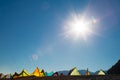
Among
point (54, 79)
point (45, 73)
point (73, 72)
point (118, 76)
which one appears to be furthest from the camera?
point (45, 73)

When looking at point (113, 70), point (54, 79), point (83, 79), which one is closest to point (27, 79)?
point (54, 79)

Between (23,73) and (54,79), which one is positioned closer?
(54,79)

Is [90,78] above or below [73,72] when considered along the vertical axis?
below

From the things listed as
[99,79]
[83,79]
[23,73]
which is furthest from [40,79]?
[23,73]

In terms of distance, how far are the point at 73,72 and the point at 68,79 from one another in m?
12.9

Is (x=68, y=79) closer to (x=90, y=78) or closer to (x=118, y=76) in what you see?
(x=90, y=78)

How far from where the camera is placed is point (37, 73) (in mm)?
29641

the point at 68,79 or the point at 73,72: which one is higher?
the point at 73,72

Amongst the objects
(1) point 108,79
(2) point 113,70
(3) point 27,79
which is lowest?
(1) point 108,79

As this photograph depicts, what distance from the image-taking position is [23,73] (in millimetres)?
30328

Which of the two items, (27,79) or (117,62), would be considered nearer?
(27,79)

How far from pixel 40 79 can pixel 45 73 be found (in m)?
13.9

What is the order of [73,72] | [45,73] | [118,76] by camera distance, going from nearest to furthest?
[118,76], [73,72], [45,73]

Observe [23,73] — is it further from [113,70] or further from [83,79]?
[83,79]
